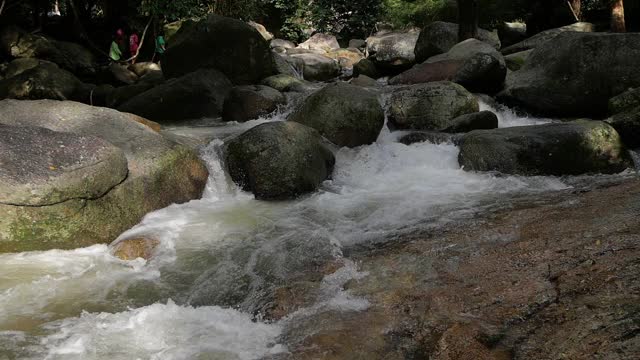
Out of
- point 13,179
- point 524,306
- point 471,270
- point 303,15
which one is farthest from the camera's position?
point 303,15

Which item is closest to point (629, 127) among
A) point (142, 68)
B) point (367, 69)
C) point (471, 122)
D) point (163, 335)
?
point (471, 122)

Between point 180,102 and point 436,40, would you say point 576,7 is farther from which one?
point 180,102

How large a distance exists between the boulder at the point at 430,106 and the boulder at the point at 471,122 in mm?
122

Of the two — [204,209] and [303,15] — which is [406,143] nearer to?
[204,209]

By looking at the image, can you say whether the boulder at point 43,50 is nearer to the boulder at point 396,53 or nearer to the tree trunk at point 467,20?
the boulder at point 396,53

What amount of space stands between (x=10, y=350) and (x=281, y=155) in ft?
13.1

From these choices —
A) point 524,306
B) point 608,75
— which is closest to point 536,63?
point 608,75

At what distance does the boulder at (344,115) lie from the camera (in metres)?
8.25

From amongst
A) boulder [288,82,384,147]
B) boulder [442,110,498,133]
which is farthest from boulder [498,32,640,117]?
boulder [288,82,384,147]

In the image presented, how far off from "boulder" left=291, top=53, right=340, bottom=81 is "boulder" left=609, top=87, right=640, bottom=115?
10469 millimetres

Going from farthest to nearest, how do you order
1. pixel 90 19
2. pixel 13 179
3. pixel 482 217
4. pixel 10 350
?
pixel 90 19 → pixel 482 217 → pixel 13 179 → pixel 10 350

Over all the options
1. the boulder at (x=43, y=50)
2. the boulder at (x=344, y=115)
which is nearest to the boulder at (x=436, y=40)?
the boulder at (x=344, y=115)

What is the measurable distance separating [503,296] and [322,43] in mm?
20970

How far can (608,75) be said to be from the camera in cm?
917
